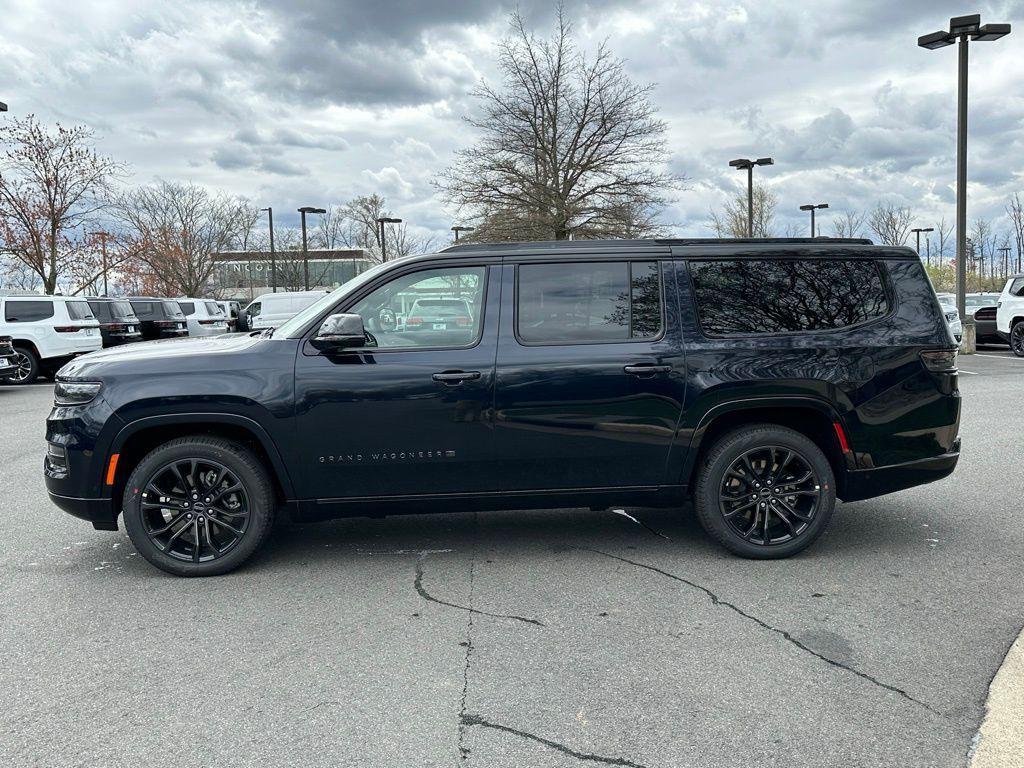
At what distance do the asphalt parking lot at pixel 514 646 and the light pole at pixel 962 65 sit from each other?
16.3 meters

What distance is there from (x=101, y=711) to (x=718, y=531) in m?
3.18

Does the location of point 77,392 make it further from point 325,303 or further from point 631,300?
point 631,300

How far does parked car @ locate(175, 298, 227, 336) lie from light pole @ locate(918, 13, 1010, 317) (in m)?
22.2

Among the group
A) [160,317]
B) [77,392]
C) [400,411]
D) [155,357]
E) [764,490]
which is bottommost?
[764,490]

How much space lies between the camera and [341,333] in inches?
167

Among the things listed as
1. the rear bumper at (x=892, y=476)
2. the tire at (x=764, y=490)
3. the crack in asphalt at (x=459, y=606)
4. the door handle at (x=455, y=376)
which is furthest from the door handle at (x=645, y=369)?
the crack in asphalt at (x=459, y=606)

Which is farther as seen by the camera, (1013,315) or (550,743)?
(1013,315)

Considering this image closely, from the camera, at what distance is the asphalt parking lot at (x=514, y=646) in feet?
9.26

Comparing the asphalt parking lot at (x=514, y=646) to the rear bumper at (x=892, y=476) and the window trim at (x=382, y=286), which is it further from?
the window trim at (x=382, y=286)

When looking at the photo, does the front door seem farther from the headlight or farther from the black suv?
the headlight

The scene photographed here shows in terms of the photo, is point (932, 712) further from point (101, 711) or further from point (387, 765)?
point (101, 711)


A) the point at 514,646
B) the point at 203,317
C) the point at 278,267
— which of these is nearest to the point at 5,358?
the point at 514,646

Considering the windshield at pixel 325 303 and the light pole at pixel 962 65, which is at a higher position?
the light pole at pixel 962 65

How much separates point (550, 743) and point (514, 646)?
0.78m
